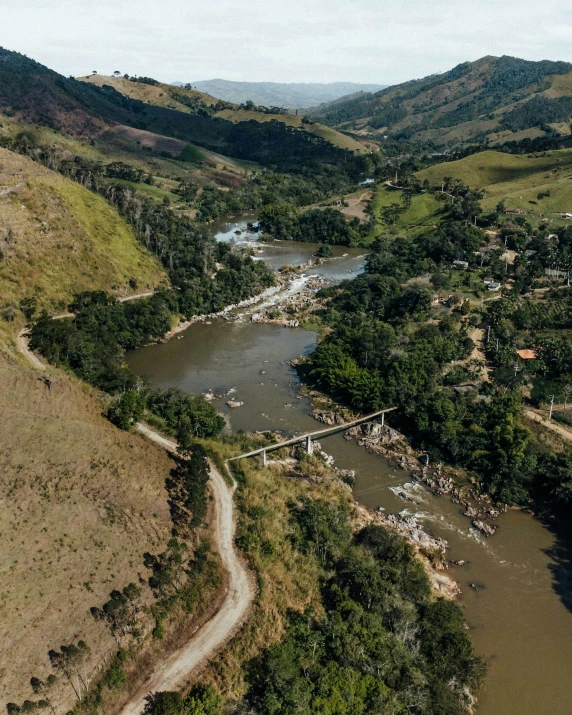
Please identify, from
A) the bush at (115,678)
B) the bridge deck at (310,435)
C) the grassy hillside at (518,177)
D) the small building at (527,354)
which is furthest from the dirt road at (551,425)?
the grassy hillside at (518,177)

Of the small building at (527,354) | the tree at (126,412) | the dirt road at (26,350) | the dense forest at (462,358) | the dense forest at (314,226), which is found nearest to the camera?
the tree at (126,412)

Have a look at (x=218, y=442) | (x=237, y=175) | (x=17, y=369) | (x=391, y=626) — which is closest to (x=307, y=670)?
(x=391, y=626)

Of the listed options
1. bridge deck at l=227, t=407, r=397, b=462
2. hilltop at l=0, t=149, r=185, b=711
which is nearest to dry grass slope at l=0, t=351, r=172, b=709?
hilltop at l=0, t=149, r=185, b=711

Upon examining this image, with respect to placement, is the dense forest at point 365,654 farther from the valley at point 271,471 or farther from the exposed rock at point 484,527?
the exposed rock at point 484,527

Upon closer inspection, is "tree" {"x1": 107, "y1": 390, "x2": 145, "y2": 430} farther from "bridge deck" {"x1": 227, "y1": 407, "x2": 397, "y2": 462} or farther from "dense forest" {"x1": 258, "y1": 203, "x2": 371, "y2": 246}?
"dense forest" {"x1": 258, "y1": 203, "x2": 371, "y2": 246}

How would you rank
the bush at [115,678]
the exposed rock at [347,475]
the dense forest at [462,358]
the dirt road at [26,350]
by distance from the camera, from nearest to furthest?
the bush at [115,678] → the dense forest at [462,358] → the exposed rock at [347,475] → the dirt road at [26,350]

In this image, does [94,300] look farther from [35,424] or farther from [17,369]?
[35,424]
